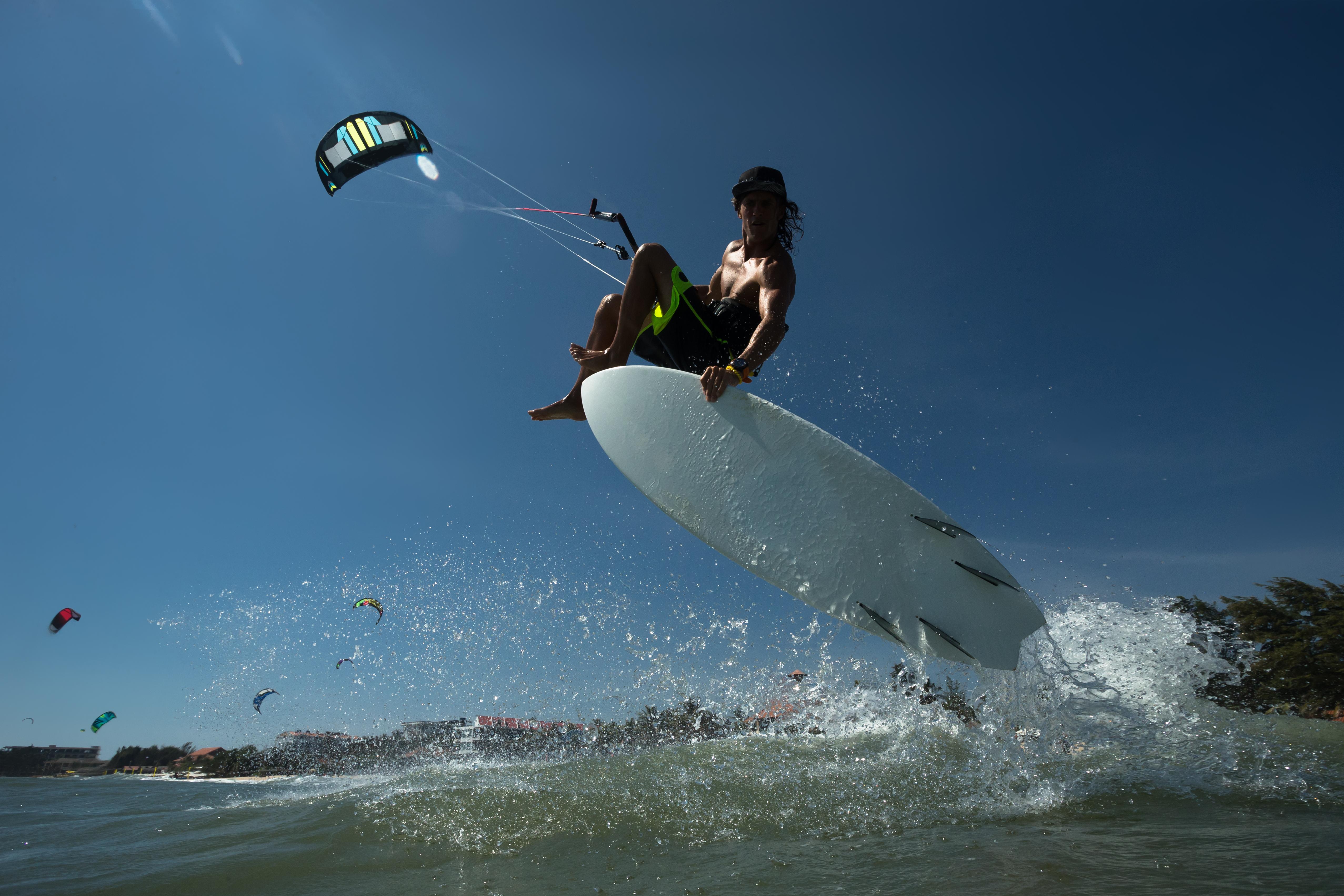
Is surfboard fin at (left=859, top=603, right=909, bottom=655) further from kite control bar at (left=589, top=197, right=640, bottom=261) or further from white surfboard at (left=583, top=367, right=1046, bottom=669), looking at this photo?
kite control bar at (left=589, top=197, right=640, bottom=261)

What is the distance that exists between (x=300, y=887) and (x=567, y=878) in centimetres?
112

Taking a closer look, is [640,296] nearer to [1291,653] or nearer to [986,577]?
[986,577]

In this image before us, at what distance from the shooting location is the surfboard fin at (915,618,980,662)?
3.44 metres

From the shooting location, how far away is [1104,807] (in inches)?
112

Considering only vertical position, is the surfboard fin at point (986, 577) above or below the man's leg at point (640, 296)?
below

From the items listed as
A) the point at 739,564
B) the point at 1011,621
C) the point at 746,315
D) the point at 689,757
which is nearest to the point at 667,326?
the point at 746,315

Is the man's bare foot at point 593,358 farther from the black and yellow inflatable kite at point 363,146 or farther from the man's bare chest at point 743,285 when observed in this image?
the black and yellow inflatable kite at point 363,146

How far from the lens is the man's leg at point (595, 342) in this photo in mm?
4473

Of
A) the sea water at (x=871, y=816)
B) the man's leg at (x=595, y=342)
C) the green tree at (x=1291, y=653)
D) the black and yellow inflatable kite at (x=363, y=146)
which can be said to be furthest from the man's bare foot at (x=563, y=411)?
the green tree at (x=1291, y=653)

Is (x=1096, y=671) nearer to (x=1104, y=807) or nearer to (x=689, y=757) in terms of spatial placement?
(x=1104, y=807)

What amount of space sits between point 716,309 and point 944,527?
6.92 ft

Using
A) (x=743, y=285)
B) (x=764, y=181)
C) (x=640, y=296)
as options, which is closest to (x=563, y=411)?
(x=640, y=296)

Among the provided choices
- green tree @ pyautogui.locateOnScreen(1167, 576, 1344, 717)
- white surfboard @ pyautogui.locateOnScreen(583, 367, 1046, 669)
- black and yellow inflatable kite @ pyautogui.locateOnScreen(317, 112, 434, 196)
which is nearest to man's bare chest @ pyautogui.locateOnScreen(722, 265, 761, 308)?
white surfboard @ pyautogui.locateOnScreen(583, 367, 1046, 669)

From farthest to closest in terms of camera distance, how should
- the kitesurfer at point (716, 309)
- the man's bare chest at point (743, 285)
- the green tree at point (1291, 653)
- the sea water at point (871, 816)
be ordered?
the green tree at point (1291, 653) < the man's bare chest at point (743, 285) < the kitesurfer at point (716, 309) < the sea water at point (871, 816)
